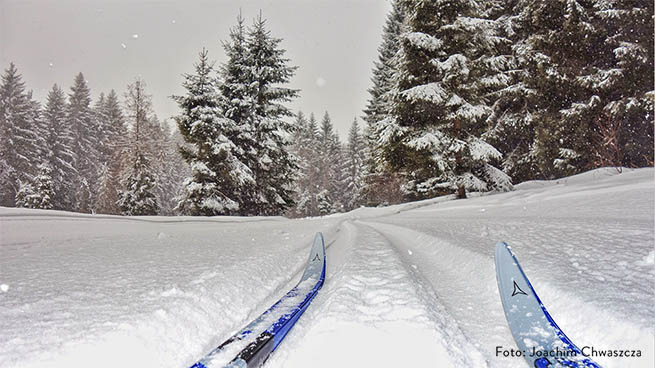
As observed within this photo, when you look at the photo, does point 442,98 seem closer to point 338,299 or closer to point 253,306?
point 338,299

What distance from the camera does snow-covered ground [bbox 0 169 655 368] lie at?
150 centimetres

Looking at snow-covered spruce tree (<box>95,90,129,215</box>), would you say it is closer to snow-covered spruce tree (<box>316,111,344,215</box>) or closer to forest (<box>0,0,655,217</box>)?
forest (<box>0,0,655,217</box>)

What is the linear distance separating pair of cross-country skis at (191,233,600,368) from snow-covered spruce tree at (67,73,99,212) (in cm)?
3442

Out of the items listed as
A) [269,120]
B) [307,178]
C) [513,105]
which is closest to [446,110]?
[513,105]

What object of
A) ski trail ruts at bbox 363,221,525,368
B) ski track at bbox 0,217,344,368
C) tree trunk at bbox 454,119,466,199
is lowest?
ski trail ruts at bbox 363,221,525,368

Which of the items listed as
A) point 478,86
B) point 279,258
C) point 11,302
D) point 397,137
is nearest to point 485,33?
point 478,86

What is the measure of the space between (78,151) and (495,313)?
132 ft

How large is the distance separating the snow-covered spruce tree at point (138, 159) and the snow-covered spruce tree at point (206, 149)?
7.89 metres

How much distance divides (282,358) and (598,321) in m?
1.67

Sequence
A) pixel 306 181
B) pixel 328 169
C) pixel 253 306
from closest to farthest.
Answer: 1. pixel 253 306
2. pixel 306 181
3. pixel 328 169

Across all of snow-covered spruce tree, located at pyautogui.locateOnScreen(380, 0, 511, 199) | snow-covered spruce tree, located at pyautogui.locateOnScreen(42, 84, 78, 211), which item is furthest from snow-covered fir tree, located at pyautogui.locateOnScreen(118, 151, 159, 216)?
snow-covered spruce tree, located at pyautogui.locateOnScreen(380, 0, 511, 199)

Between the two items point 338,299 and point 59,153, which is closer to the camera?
point 338,299

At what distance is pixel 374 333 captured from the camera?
1636mm

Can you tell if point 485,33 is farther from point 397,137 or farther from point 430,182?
point 430,182
